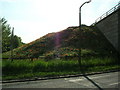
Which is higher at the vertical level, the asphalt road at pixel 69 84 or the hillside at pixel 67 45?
the hillside at pixel 67 45

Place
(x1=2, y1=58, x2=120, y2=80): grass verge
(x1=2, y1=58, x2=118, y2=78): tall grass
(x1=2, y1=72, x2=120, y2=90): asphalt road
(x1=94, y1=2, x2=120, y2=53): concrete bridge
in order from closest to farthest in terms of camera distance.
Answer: (x1=2, y1=72, x2=120, y2=90): asphalt road
(x1=2, y1=58, x2=120, y2=80): grass verge
(x1=2, y1=58, x2=118, y2=78): tall grass
(x1=94, y1=2, x2=120, y2=53): concrete bridge

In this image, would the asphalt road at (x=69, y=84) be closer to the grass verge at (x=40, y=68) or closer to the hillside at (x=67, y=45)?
the grass verge at (x=40, y=68)

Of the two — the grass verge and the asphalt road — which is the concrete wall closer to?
the grass verge

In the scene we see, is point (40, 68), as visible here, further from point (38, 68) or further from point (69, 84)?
point (69, 84)

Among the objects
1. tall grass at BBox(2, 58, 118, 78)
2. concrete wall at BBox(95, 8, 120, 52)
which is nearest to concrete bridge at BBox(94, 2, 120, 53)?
concrete wall at BBox(95, 8, 120, 52)

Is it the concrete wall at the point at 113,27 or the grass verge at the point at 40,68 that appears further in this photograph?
the concrete wall at the point at 113,27

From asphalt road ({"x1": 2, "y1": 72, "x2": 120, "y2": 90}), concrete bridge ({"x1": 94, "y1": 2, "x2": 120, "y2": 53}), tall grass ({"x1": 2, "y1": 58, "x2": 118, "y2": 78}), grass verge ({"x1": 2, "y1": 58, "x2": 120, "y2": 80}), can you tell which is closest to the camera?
asphalt road ({"x1": 2, "y1": 72, "x2": 120, "y2": 90})

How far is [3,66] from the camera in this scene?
1106 centimetres

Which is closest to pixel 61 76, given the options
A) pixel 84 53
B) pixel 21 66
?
pixel 21 66

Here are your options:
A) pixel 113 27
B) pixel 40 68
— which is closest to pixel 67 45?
pixel 113 27

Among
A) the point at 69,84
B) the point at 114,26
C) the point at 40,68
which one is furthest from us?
the point at 114,26

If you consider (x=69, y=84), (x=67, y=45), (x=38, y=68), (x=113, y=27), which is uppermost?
(x=113, y=27)

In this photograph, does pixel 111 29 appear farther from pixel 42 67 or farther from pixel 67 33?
pixel 42 67

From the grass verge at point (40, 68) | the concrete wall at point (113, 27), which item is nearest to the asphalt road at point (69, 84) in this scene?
the grass verge at point (40, 68)
